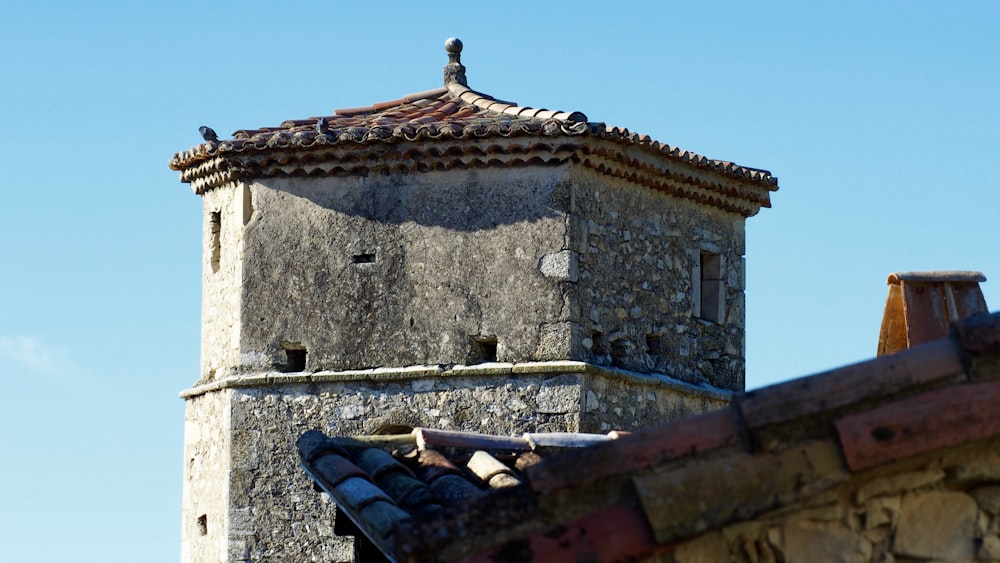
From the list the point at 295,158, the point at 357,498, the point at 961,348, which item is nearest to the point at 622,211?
the point at 295,158

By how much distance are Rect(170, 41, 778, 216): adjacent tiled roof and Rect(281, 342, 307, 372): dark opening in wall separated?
1370 millimetres

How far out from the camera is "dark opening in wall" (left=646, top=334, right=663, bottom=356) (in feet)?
44.4

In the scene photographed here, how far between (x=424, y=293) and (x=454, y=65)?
95.2 inches

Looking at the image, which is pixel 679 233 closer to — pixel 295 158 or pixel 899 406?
pixel 295 158

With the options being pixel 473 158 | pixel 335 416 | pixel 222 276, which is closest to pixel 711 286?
pixel 473 158

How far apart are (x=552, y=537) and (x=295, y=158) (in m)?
8.84

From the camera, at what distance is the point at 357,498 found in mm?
7301

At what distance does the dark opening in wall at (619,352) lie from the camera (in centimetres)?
1316

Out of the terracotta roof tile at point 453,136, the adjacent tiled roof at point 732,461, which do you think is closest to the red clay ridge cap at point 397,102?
the terracotta roof tile at point 453,136

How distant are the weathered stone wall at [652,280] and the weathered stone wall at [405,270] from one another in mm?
315

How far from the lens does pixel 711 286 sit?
47.0 feet

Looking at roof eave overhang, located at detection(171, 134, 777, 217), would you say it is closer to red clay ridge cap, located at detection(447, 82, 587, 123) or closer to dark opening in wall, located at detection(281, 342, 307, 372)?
red clay ridge cap, located at detection(447, 82, 587, 123)

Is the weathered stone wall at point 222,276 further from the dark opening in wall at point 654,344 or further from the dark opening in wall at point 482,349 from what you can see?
the dark opening in wall at point 654,344

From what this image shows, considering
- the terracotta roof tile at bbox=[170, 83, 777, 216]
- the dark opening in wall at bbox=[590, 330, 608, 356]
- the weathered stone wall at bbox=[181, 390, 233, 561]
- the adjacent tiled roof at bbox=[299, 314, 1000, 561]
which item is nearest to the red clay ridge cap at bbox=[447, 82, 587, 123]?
the terracotta roof tile at bbox=[170, 83, 777, 216]
